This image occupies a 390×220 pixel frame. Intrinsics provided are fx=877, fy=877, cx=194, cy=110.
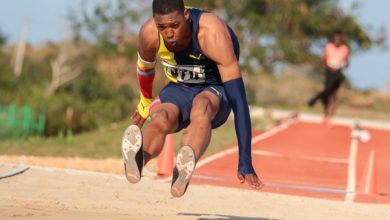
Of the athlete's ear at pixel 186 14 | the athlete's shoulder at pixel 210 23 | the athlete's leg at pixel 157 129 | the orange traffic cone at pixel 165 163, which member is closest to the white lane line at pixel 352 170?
the orange traffic cone at pixel 165 163

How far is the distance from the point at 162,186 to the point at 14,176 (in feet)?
5.64

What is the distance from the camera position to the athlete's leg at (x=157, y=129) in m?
7.05

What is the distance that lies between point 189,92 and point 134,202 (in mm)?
2057

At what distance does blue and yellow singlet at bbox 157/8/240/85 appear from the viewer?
713cm

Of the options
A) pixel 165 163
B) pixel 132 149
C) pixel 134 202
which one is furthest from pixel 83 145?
pixel 132 149

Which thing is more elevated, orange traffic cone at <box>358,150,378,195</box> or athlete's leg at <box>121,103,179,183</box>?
athlete's leg at <box>121,103,179,183</box>

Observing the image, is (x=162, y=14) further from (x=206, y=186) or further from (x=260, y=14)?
(x=260, y=14)

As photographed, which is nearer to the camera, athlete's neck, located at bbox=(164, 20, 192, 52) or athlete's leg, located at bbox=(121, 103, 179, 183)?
athlete's leg, located at bbox=(121, 103, 179, 183)

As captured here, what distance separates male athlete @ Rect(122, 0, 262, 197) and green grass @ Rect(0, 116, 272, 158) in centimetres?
915

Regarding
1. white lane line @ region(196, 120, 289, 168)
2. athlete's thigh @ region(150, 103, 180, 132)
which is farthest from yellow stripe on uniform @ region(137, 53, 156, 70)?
white lane line @ region(196, 120, 289, 168)

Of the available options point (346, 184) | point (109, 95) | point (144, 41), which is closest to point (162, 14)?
point (144, 41)

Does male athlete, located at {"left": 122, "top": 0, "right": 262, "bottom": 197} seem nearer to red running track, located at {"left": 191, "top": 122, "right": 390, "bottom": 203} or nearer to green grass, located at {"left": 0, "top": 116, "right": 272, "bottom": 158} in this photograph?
red running track, located at {"left": 191, "top": 122, "right": 390, "bottom": 203}

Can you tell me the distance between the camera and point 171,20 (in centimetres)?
687

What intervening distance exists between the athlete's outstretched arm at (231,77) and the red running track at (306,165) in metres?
4.10
